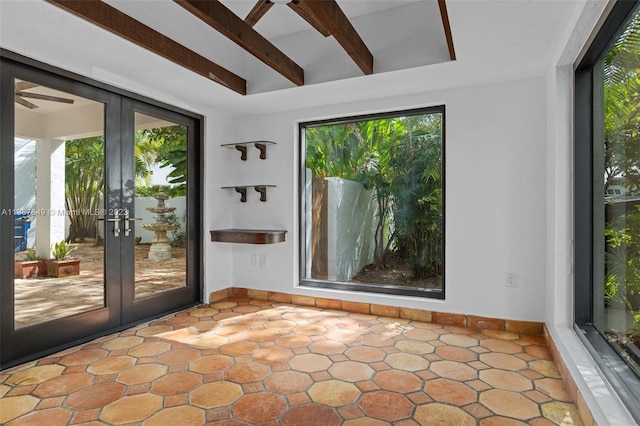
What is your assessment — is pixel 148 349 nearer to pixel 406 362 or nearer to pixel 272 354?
pixel 272 354

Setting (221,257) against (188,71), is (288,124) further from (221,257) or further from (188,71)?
(221,257)

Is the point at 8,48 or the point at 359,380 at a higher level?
the point at 8,48

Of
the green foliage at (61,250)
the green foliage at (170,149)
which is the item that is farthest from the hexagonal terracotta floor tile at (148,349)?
the green foliage at (170,149)

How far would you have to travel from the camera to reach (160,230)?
10.9 feet

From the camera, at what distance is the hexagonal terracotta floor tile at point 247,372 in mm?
2084

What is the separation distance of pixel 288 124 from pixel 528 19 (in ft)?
7.55

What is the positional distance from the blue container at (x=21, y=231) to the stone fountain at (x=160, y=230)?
0.91 m

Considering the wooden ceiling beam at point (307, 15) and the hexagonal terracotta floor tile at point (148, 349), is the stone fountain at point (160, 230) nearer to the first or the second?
the hexagonal terracotta floor tile at point (148, 349)

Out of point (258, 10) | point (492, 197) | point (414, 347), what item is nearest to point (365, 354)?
point (414, 347)

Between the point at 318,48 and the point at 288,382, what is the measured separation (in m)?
2.44

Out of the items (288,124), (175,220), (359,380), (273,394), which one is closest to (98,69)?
(175,220)

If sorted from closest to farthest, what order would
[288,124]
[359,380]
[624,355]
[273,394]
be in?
[624,355] → [273,394] → [359,380] → [288,124]

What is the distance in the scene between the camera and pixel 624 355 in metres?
1.62

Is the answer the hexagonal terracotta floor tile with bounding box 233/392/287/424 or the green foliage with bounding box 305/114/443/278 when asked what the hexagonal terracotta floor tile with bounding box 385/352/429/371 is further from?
the green foliage with bounding box 305/114/443/278
